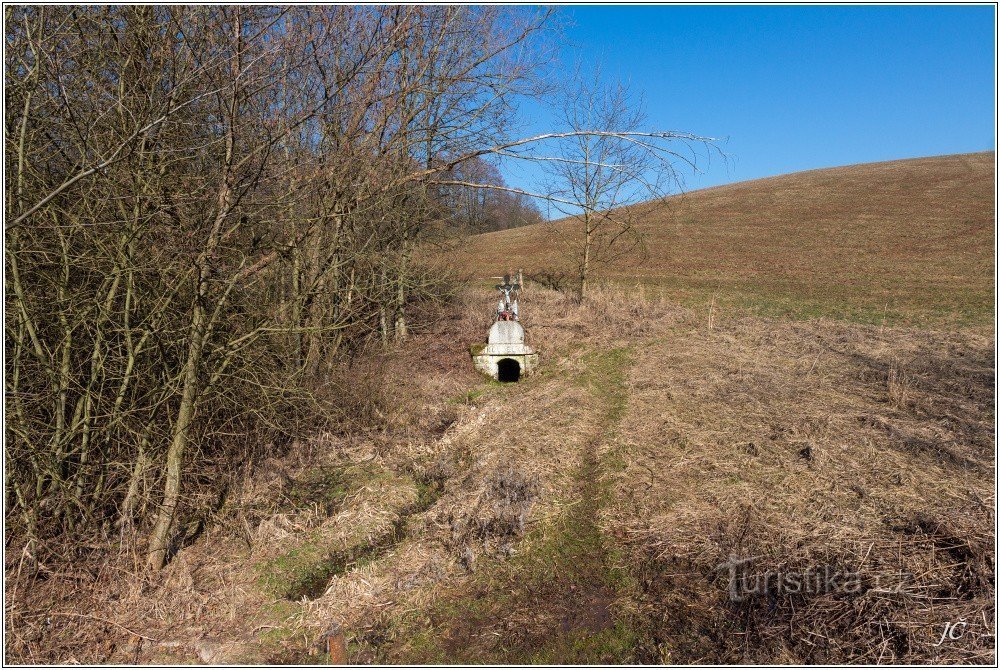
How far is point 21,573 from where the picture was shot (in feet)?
13.5

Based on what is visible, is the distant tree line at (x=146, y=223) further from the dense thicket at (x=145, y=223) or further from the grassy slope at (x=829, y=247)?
the grassy slope at (x=829, y=247)

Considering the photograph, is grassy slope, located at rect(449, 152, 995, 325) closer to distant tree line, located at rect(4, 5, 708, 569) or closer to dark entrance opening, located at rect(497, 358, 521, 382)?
dark entrance opening, located at rect(497, 358, 521, 382)

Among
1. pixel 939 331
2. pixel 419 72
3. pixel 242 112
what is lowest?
pixel 939 331

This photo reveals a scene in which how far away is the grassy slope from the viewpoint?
2005 cm

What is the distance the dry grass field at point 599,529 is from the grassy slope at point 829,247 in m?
6.80

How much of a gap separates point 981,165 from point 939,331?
43374mm

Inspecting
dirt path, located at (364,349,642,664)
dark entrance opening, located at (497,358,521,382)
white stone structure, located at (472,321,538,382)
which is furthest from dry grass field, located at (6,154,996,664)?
dark entrance opening, located at (497,358,521,382)

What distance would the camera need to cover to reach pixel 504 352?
36.9ft

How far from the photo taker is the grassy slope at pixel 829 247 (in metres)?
20.0

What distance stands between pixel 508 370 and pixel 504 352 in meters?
0.83

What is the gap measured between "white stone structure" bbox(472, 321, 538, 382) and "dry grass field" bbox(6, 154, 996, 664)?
369mm

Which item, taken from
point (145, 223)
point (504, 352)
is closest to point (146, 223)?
point (145, 223)

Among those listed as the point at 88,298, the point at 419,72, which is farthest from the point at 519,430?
the point at 88,298

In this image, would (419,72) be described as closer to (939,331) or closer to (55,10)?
(55,10)
